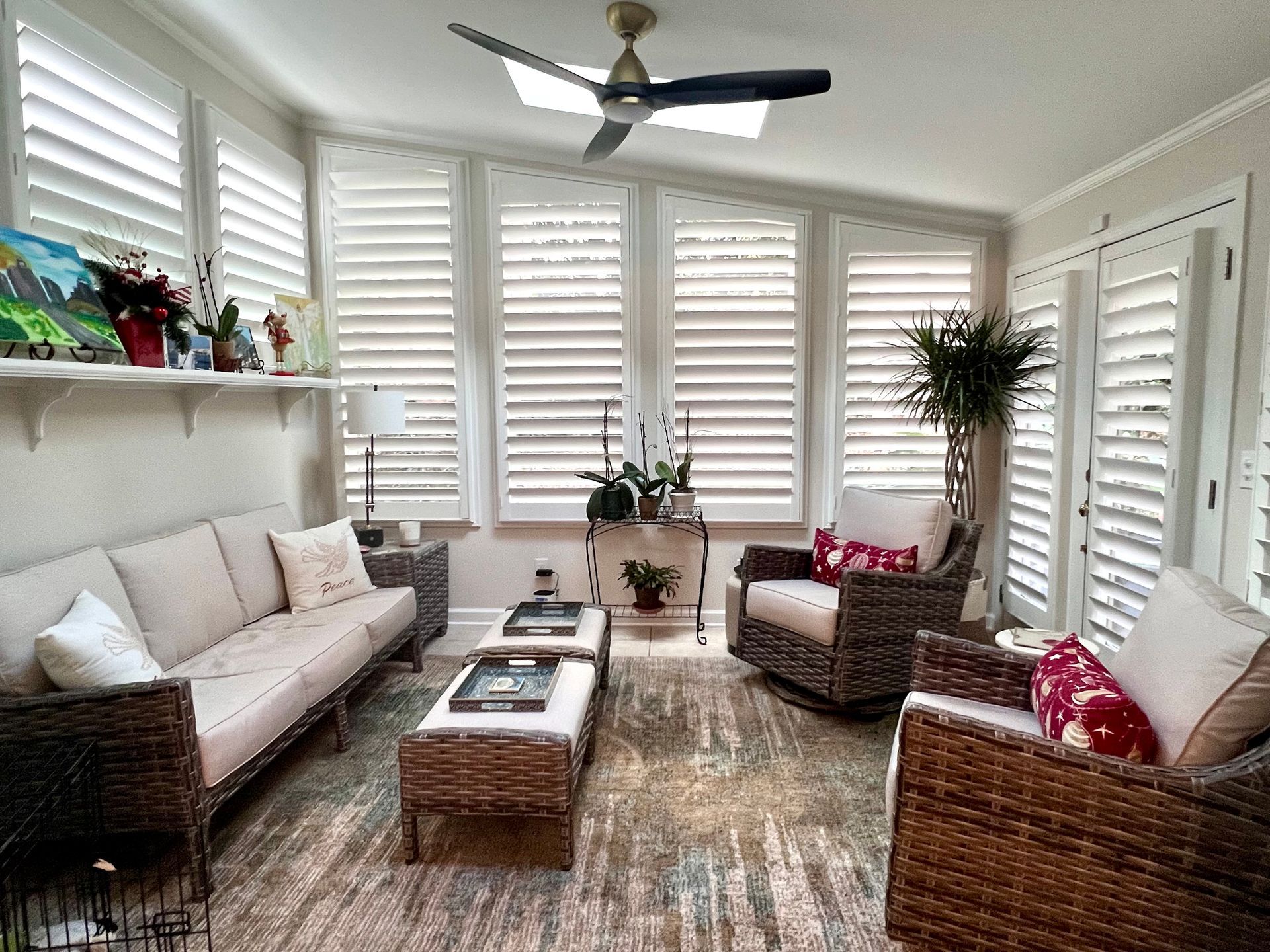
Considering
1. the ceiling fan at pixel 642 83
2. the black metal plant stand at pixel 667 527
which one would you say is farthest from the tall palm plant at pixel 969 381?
the ceiling fan at pixel 642 83

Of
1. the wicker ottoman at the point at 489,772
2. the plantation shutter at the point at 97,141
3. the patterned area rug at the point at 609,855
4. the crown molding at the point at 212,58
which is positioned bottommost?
the patterned area rug at the point at 609,855

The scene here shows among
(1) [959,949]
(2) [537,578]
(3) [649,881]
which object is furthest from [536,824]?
(2) [537,578]

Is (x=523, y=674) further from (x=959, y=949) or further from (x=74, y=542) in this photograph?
(x=74, y=542)

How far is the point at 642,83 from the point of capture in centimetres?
221

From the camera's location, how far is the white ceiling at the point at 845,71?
2080 millimetres

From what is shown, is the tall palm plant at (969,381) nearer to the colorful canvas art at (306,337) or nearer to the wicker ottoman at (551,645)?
the wicker ottoman at (551,645)

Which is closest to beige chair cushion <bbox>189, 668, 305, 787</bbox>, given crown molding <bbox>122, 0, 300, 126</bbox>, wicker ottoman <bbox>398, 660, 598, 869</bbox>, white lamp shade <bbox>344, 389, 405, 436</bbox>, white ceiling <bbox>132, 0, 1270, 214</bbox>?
wicker ottoman <bbox>398, 660, 598, 869</bbox>

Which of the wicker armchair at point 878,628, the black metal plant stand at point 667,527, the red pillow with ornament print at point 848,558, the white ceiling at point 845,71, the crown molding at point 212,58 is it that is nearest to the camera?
the white ceiling at point 845,71

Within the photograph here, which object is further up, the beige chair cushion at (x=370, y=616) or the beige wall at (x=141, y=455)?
the beige wall at (x=141, y=455)

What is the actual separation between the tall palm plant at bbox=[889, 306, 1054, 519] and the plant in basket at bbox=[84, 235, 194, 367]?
11.2 ft

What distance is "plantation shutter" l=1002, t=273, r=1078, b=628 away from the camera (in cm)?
333

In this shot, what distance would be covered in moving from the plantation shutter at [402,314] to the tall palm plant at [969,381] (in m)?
2.66

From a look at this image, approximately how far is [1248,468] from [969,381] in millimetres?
1363

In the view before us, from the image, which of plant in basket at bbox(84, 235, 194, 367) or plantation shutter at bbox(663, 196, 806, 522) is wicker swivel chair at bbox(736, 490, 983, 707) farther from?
plant in basket at bbox(84, 235, 194, 367)
